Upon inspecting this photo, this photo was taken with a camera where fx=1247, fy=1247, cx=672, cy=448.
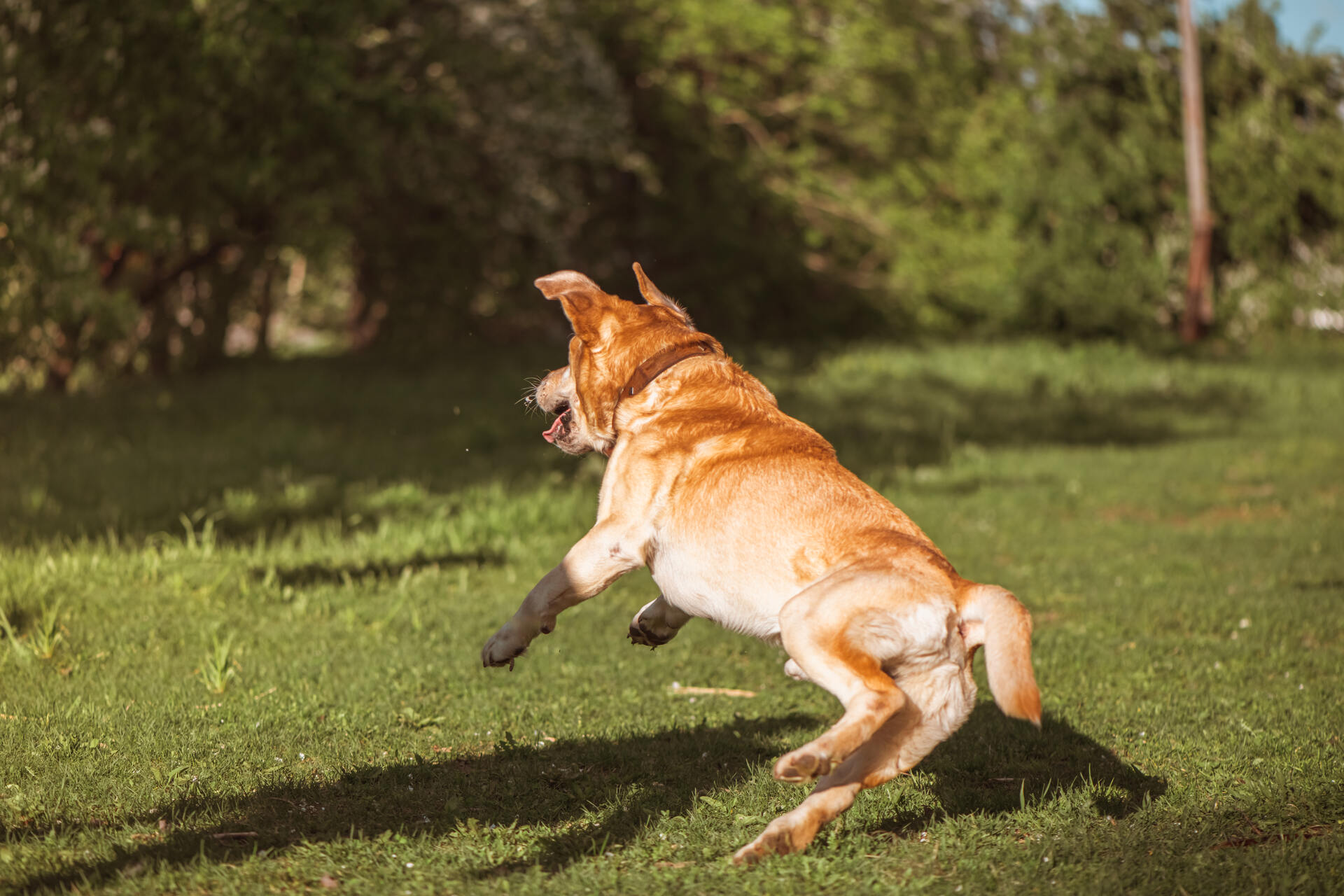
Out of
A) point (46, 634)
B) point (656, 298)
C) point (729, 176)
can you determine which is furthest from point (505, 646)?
point (729, 176)

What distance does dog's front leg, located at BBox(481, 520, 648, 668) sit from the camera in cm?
432

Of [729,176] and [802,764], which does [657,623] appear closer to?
[802,764]

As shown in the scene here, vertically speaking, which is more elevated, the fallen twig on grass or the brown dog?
the brown dog

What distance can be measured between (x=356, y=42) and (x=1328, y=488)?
46.7 feet

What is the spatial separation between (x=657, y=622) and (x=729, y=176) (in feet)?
73.4

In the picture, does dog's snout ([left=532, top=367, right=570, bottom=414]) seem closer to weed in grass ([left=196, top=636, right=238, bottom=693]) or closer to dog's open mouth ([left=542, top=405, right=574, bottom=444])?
dog's open mouth ([left=542, top=405, right=574, bottom=444])

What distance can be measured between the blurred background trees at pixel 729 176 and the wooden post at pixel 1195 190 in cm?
72

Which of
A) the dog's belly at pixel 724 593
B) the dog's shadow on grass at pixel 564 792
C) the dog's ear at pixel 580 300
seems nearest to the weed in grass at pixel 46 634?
the dog's shadow on grass at pixel 564 792

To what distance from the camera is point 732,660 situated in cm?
712

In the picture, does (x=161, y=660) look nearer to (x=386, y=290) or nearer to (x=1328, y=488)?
(x=1328, y=488)

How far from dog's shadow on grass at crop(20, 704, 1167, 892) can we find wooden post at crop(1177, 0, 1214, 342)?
74.0ft

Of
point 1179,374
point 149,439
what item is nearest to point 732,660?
point 149,439

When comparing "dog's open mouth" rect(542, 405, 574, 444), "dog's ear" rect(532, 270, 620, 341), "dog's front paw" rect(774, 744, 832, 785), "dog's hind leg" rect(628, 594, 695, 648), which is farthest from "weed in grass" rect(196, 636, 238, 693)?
"dog's front paw" rect(774, 744, 832, 785)

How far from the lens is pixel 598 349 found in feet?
15.8
